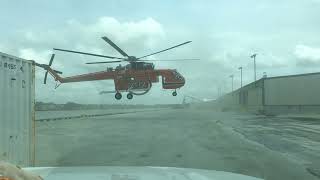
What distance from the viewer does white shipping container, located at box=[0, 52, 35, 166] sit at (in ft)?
38.7

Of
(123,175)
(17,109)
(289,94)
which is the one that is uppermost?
(289,94)

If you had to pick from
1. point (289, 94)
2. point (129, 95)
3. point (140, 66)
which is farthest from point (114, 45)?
point (289, 94)

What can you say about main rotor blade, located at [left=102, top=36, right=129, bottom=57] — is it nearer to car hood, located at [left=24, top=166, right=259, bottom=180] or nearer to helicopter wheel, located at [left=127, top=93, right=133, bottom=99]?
helicopter wheel, located at [left=127, top=93, right=133, bottom=99]

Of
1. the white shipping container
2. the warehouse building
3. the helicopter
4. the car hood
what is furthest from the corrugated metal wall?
the car hood

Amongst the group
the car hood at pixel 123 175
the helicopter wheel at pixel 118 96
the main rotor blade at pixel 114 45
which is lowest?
the car hood at pixel 123 175

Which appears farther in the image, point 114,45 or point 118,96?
point 114,45

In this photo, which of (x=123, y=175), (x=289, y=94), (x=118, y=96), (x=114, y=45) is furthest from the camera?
(x=289, y=94)

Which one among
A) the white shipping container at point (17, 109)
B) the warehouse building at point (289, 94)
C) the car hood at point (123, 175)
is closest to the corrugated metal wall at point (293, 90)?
the warehouse building at point (289, 94)

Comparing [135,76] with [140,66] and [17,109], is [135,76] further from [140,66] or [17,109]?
[17,109]

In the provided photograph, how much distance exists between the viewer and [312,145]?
25.6 meters

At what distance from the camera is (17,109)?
1251 cm

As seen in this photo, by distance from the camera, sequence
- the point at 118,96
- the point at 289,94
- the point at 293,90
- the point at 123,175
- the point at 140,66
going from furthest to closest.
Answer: the point at 289,94 < the point at 293,90 < the point at 140,66 < the point at 118,96 < the point at 123,175

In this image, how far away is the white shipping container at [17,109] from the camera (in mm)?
11781

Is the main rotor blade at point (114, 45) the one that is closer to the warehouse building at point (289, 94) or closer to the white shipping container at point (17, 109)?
the white shipping container at point (17, 109)
